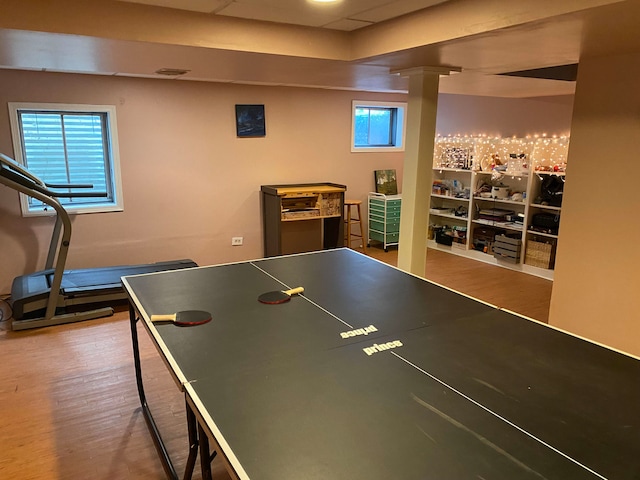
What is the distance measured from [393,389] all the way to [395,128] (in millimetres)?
6006

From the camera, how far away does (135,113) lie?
16.9 ft

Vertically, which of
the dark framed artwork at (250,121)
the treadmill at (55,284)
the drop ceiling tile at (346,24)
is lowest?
the treadmill at (55,284)

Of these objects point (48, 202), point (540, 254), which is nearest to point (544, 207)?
point (540, 254)

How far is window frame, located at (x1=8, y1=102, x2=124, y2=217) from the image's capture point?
464 centimetres

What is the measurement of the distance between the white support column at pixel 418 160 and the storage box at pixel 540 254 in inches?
99.6

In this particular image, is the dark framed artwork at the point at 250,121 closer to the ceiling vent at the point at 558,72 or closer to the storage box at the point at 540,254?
the ceiling vent at the point at 558,72

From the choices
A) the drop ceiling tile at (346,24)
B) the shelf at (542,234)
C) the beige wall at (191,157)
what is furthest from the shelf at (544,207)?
the drop ceiling tile at (346,24)

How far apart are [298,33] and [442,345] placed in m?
2.12

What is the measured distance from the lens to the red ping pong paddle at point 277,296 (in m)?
2.46

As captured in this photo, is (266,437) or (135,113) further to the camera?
(135,113)

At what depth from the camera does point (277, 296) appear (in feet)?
8.27

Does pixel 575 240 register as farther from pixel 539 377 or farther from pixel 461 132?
pixel 461 132

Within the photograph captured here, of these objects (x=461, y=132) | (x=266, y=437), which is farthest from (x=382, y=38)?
(x=461, y=132)

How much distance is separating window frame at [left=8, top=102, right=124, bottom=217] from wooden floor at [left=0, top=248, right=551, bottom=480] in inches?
49.6
